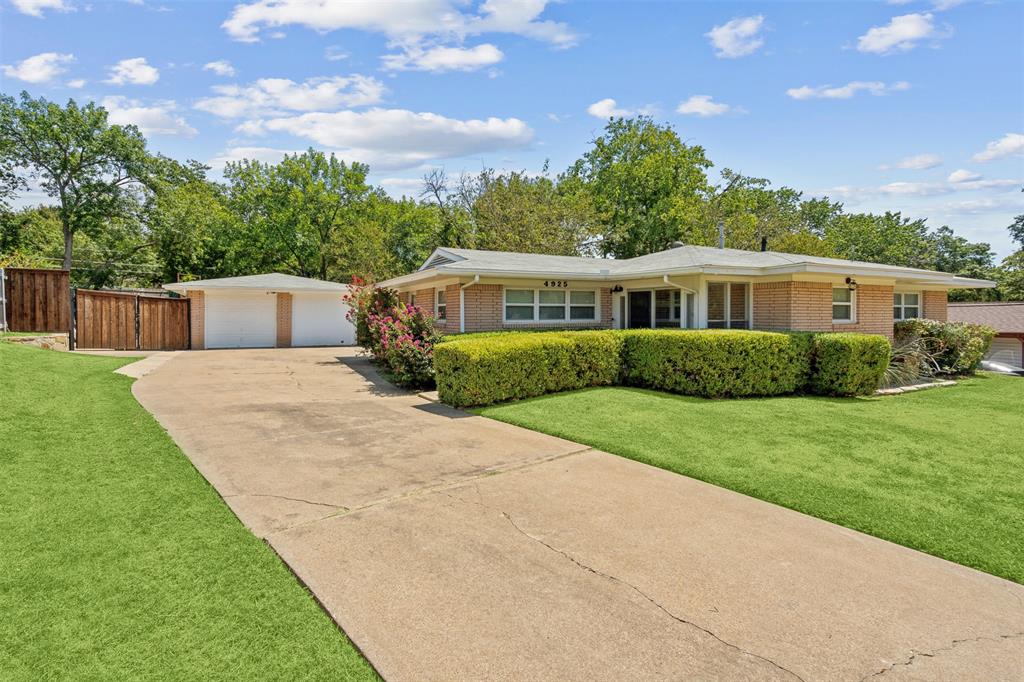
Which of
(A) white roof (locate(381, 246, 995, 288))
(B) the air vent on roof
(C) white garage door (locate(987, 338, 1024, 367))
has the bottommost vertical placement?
(C) white garage door (locate(987, 338, 1024, 367))

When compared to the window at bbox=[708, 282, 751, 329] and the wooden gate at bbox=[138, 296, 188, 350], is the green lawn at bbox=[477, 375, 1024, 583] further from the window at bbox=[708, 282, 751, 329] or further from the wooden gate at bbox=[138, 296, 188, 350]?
the wooden gate at bbox=[138, 296, 188, 350]

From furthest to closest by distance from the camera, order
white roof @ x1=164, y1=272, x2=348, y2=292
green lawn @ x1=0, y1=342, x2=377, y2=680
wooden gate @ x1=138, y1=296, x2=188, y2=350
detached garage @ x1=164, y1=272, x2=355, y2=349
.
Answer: detached garage @ x1=164, y1=272, x2=355, y2=349 → white roof @ x1=164, y1=272, x2=348, y2=292 → wooden gate @ x1=138, y1=296, x2=188, y2=350 → green lawn @ x1=0, y1=342, x2=377, y2=680

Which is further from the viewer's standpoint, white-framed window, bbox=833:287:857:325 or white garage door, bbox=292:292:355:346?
white garage door, bbox=292:292:355:346

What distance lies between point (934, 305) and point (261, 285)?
25.5 m

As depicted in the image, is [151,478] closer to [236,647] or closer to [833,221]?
[236,647]

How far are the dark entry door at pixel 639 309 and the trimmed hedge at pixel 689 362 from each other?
572cm

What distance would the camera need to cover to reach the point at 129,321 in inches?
754

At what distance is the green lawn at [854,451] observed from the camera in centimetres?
451

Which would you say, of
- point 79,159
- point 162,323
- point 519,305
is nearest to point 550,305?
point 519,305

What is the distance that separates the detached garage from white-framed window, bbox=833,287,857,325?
18408 mm

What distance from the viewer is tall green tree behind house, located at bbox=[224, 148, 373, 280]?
32.2 m

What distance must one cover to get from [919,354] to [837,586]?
12.9m

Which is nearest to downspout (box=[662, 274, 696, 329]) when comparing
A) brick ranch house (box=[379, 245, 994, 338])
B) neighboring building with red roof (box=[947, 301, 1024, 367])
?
brick ranch house (box=[379, 245, 994, 338])

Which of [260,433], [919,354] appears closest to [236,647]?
[260,433]
